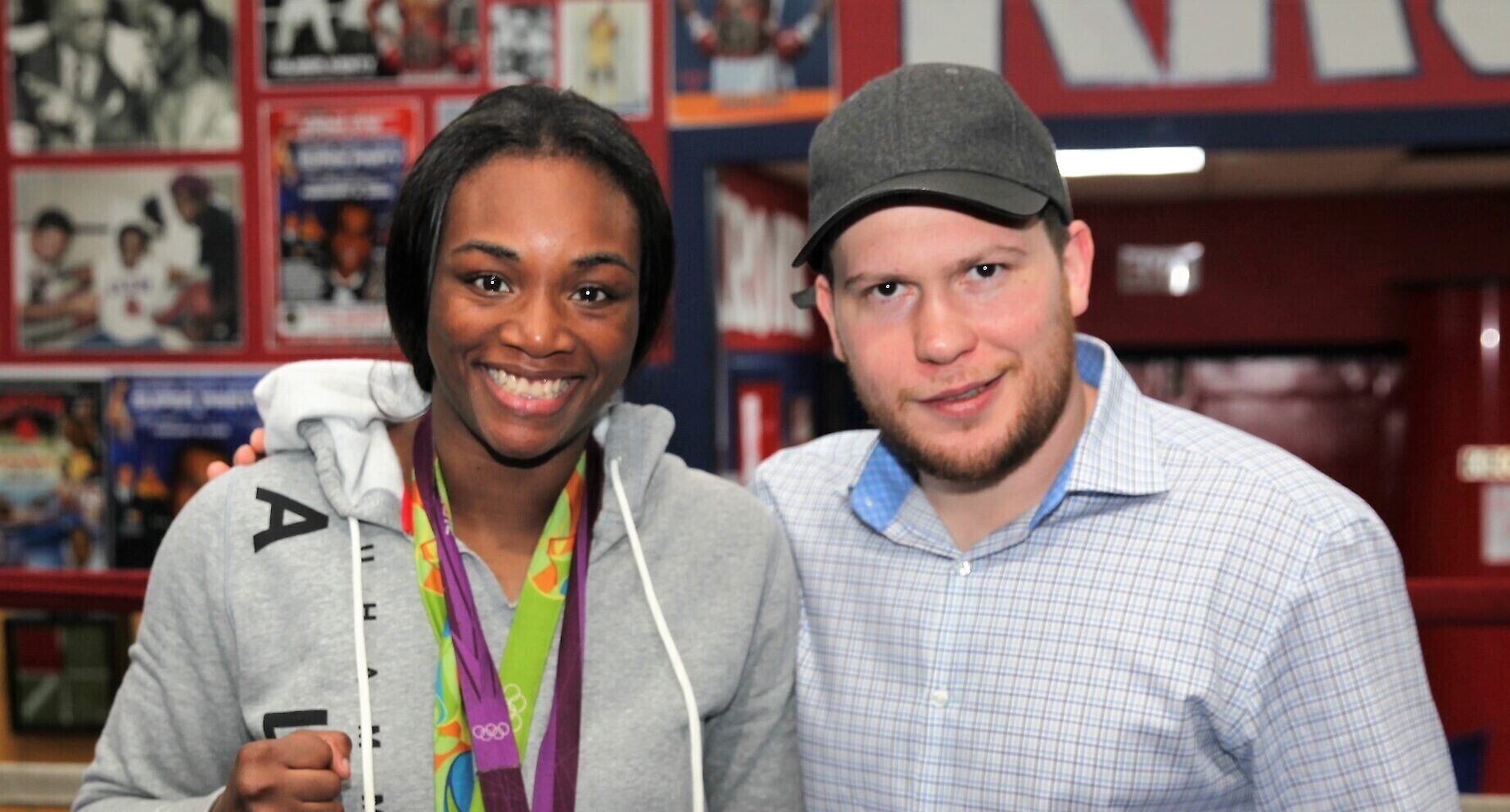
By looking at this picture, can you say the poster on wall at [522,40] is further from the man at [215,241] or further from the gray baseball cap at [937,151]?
the gray baseball cap at [937,151]

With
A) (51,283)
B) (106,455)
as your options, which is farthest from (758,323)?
(51,283)

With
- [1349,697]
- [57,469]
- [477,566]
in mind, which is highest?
[477,566]

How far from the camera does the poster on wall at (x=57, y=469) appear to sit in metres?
4.04

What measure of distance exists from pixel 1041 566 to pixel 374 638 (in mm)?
739

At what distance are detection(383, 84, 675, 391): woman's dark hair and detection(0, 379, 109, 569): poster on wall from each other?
2.96 metres

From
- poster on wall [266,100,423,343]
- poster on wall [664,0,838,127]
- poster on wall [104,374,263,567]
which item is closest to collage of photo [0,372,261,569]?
poster on wall [104,374,263,567]

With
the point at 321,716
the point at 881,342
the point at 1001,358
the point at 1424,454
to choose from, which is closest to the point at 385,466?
the point at 321,716

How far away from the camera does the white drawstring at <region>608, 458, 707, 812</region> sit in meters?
1.46

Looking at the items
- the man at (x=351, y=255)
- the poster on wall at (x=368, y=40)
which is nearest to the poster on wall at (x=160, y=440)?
the man at (x=351, y=255)

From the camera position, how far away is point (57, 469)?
4.04 meters

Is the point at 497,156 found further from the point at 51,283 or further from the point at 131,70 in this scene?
the point at 51,283

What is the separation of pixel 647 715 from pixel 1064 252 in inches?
28.4

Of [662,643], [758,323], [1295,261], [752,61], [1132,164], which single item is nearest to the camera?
[662,643]

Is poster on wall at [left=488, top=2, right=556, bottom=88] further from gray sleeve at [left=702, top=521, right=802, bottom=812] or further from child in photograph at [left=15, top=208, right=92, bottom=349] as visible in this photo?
gray sleeve at [left=702, top=521, right=802, bottom=812]
